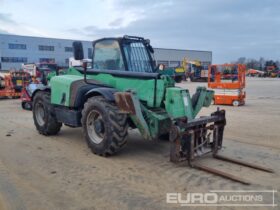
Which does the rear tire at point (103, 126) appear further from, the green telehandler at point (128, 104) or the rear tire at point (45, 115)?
the rear tire at point (45, 115)

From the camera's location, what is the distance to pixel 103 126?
19.4 feet

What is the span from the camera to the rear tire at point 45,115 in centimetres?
759

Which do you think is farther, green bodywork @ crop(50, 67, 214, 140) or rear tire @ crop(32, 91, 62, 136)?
rear tire @ crop(32, 91, 62, 136)

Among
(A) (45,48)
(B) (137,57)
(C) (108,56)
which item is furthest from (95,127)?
(A) (45,48)

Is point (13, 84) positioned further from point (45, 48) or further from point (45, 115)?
point (45, 48)

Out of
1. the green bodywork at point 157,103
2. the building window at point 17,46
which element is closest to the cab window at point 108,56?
the green bodywork at point 157,103

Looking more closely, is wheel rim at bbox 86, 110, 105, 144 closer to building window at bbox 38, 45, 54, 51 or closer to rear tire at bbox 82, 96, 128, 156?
rear tire at bbox 82, 96, 128, 156

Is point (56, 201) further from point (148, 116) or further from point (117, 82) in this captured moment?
point (117, 82)

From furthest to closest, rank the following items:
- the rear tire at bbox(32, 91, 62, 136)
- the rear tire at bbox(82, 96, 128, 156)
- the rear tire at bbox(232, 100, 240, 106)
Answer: the rear tire at bbox(232, 100, 240, 106), the rear tire at bbox(32, 91, 62, 136), the rear tire at bbox(82, 96, 128, 156)

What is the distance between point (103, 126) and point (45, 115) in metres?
2.44

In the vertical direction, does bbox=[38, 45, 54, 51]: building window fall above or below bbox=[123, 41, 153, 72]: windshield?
above

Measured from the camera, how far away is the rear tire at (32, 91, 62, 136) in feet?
24.9

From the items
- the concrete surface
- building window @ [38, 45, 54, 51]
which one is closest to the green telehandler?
the concrete surface

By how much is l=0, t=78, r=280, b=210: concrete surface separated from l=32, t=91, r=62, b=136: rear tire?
261mm
